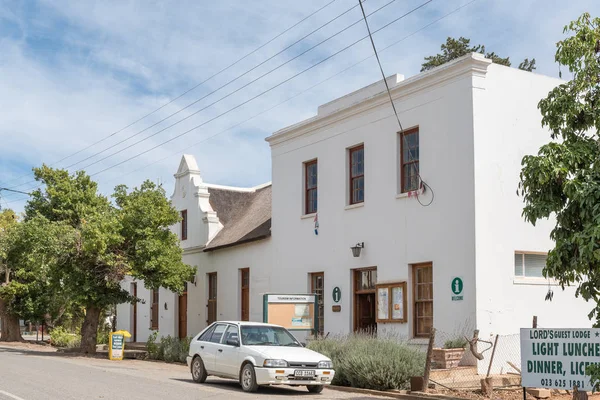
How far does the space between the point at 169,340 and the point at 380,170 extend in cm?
1058

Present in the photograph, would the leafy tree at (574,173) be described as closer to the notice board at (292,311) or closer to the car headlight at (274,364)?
the car headlight at (274,364)

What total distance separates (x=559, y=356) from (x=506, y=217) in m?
8.31

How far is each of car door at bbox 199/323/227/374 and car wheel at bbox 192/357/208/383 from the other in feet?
0.60

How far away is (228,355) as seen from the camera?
16.6 m

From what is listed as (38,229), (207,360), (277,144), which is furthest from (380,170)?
(38,229)

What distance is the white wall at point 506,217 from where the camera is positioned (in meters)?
18.9

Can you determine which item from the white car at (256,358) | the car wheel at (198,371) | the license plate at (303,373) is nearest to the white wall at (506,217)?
the white car at (256,358)

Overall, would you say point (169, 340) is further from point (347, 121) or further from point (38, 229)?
point (347, 121)

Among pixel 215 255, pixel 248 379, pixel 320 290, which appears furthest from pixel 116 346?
pixel 248 379

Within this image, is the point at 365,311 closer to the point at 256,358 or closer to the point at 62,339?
the point at 256,358

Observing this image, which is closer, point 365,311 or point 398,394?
point 398,394

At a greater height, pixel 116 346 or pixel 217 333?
pixel 217 333

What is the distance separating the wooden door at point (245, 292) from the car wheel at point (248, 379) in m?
13.0

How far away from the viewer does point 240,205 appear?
34031mm
